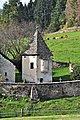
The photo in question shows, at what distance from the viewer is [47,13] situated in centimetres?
11431

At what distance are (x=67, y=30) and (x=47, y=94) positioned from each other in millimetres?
47262

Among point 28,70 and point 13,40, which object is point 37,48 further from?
point 13,40

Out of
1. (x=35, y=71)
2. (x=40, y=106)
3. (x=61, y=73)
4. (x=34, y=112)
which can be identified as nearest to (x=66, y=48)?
(x=61, y=73)

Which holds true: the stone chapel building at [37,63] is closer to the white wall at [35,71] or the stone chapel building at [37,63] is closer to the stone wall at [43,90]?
the white wall at [35,71]

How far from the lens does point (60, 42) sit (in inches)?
3024

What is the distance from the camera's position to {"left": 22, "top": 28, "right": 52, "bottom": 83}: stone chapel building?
5416 cm

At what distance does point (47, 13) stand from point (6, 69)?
2437 inches

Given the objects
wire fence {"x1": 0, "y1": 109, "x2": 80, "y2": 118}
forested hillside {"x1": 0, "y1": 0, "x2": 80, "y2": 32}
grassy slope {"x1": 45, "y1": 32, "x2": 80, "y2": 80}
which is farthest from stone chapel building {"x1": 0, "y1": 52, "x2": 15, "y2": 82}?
forested hillside {"x1": 0, "y1": 0, "x2": 80, "y2": 32}

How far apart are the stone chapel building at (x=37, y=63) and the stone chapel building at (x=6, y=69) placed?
59.0 inches

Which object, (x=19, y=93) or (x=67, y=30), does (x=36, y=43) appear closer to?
(x=19, y=93)

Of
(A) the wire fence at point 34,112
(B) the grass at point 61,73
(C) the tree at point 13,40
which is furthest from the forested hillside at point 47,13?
(A) the wire fence at point 34,112

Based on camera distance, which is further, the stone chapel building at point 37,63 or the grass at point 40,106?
the stone chapel building at point 37,63

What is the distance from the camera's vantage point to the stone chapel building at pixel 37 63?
54.2 m

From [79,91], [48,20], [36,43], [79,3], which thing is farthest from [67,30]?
[79,91]
